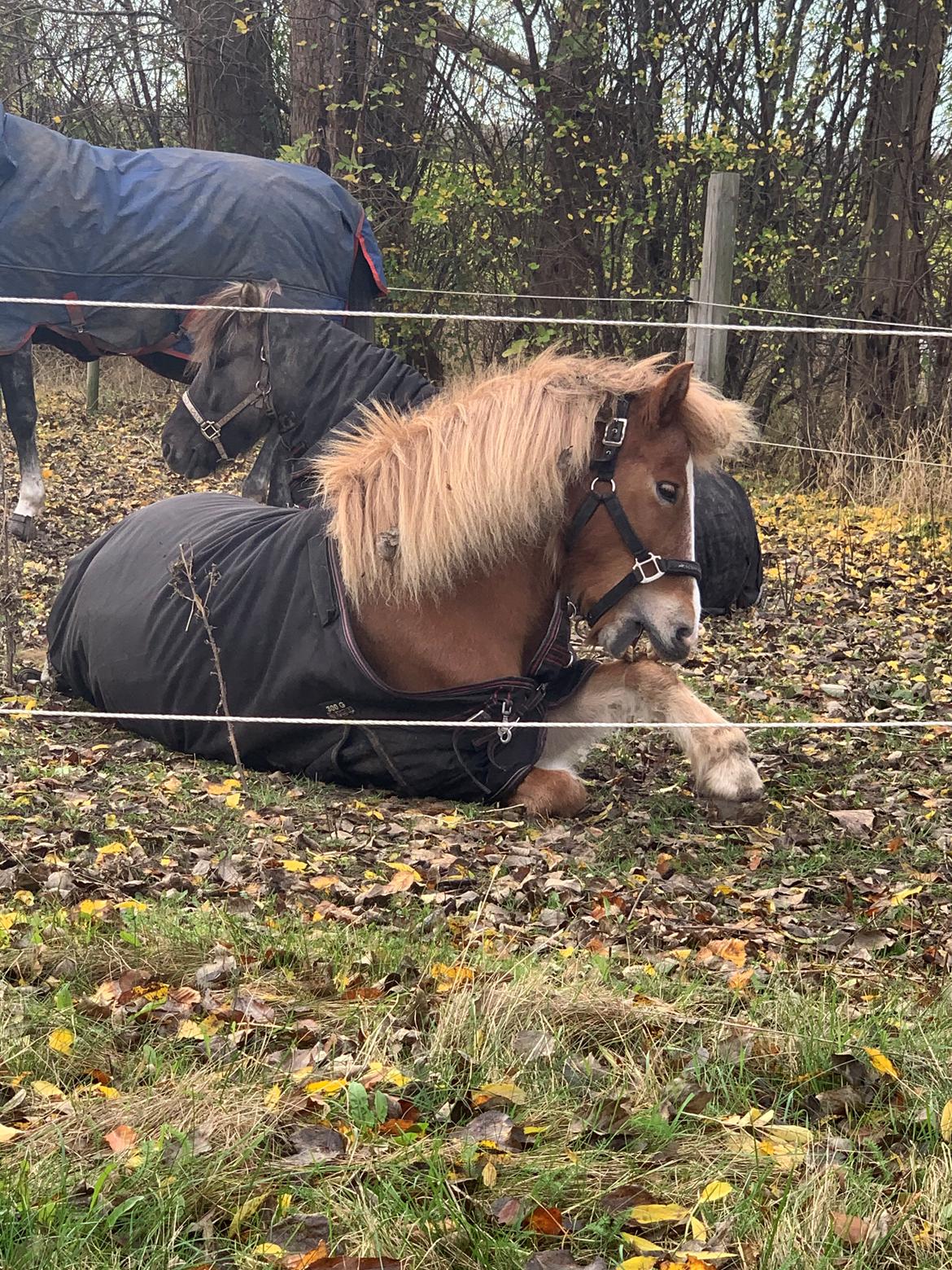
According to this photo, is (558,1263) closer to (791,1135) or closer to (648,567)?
(791,1135)

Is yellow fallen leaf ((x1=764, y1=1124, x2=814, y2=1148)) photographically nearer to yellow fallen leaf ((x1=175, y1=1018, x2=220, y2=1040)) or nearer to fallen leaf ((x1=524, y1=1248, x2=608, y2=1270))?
fallen leaf ((x1=524, y1=1248, x2=608, y2=1270))

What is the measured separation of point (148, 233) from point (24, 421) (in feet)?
5.19

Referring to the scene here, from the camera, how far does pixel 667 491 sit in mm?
4258

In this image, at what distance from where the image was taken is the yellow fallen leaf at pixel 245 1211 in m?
1.94

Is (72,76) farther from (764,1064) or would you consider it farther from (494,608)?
(764,1064)

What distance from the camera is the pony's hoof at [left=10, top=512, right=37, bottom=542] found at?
8188 mm

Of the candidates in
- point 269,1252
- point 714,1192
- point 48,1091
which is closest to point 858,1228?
point 714,1192

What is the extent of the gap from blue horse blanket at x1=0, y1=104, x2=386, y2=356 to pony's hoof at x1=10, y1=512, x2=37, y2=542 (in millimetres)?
1134

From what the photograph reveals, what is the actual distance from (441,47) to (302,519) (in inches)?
339

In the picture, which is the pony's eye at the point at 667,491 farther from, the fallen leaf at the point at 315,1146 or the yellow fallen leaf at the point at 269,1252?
the yellow fallen leaf at the point at 269,1252

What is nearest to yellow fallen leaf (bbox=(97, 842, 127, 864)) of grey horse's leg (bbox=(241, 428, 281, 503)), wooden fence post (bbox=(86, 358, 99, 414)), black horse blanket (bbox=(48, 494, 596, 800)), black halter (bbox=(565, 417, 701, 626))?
black horse blanket (bbox=(48, 494, 596, 800))

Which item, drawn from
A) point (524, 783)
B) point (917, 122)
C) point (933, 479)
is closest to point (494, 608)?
point (524, 783)

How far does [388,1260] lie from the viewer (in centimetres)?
188

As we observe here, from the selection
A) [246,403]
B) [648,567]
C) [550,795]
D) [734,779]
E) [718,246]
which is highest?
[718,246]
